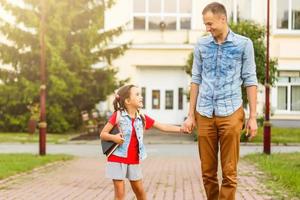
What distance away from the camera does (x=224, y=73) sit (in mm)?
7078

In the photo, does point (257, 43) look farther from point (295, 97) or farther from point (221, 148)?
point (221, 148)

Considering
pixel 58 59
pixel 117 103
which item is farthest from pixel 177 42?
pixel 117 103

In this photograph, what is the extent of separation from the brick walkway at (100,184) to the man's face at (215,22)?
11.8 feet

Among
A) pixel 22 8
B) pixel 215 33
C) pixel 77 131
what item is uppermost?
pixel 22 8

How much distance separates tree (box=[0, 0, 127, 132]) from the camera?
33.6 metres

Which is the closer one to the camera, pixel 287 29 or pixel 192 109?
pixel 192 109

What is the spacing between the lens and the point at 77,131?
36062mm

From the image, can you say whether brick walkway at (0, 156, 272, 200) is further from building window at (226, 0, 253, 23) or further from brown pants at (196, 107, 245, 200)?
building window at (226, 0, 253, 23)

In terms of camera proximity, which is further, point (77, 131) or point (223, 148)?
point (77, 131)

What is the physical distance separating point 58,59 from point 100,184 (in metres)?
21.1

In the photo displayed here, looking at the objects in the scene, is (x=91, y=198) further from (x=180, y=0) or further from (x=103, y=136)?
(x=180, y=0)

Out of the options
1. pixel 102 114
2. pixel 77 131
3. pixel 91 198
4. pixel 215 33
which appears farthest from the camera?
pixel 102 114

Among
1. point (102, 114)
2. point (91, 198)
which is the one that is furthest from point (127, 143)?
point (102, 114)

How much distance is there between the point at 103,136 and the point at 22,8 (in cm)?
2693
